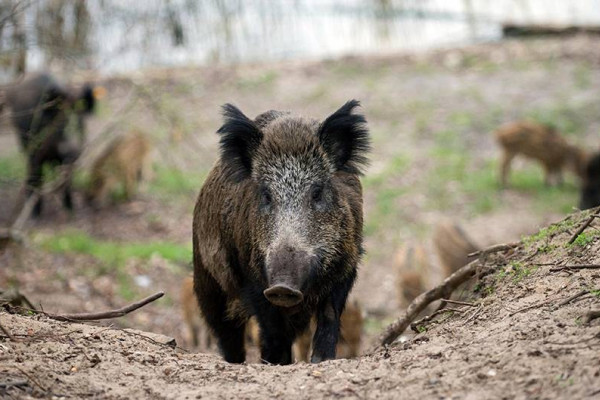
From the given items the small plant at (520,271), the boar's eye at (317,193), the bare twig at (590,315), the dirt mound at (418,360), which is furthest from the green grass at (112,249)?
the bare twig at (590,315)

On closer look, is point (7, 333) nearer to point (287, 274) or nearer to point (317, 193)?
point (287, 274)

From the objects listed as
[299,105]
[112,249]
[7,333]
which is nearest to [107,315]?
[7,333]

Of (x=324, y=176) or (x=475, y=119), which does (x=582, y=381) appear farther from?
(x=475, y=119)

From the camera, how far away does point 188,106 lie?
57.5 ft

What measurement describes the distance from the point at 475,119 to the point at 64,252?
9259 mm

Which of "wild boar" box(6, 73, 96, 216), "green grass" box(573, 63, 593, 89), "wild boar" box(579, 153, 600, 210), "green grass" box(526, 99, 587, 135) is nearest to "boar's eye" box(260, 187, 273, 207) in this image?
"wild boar" box(6, 73, 96, 216)

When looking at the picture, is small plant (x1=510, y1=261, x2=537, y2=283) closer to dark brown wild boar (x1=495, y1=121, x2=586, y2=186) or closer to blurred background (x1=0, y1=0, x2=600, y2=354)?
blurred background (x1=0, y1=0, x2=600, y2=354)

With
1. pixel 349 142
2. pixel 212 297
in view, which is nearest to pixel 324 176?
pixel 349 142

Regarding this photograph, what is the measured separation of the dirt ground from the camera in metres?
3.82

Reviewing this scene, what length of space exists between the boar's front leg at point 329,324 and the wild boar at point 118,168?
30.6 feet

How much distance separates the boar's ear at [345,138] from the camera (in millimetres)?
5480

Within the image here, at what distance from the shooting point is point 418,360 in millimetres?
4051

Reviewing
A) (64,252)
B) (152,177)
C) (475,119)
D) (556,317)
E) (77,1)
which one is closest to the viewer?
(556,317)

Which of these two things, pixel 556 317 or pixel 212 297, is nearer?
pixel 556 317
